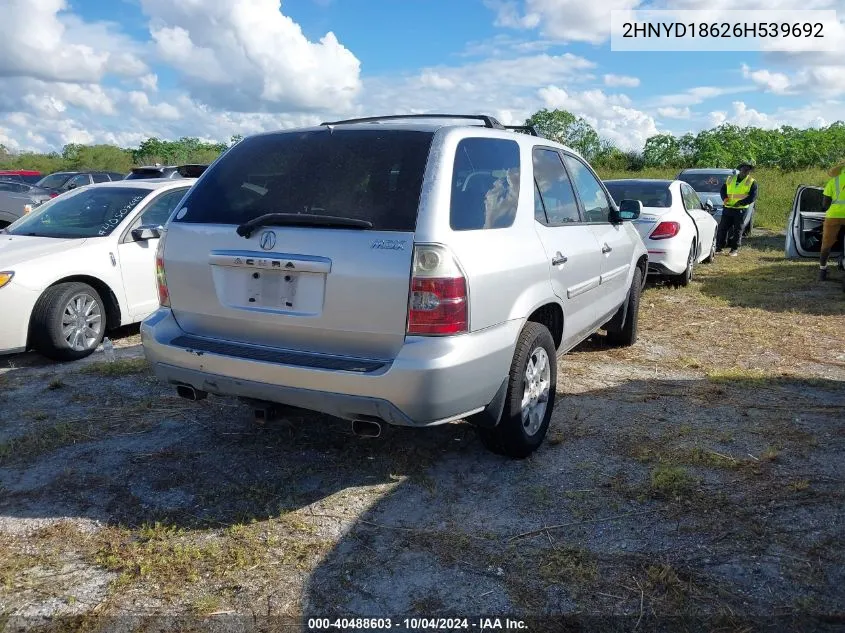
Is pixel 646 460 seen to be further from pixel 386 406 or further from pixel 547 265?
pixel 386 406

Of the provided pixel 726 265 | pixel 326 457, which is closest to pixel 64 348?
pixel 326 457

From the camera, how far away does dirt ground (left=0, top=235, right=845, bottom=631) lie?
2.68 meters

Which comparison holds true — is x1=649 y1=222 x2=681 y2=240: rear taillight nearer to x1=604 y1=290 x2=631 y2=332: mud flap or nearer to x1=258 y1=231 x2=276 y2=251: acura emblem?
x1=604 y1=290 x2=631 y2=332: mud flap

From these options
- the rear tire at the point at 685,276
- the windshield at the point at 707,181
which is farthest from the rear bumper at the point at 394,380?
the windshield at the point at 707,181

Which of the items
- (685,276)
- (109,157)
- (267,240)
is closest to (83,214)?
(267,240)

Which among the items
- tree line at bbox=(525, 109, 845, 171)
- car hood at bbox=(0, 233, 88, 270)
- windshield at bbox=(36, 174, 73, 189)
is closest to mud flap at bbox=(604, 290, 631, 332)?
car hood at bbox=(0, 233, 88, 270)

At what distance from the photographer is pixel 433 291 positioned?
303 centimetres

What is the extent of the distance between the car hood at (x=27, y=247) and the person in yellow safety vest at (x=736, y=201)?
11.6m

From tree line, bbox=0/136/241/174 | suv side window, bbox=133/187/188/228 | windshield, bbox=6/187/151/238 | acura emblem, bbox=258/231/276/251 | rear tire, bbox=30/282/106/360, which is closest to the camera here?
acura emblem, bbox=258/231/276/251

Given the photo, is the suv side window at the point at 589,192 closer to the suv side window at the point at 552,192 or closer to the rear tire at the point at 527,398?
the suv side window at the point at 552,192

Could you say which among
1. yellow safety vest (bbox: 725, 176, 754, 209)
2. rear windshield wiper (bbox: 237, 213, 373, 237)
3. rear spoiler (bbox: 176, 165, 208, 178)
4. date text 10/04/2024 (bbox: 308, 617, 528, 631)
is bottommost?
date text 10/04/2024 (bbox: 308, 617, 528, 631)

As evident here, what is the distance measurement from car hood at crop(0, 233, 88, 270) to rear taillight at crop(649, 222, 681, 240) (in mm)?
6620

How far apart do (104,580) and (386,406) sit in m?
1.32

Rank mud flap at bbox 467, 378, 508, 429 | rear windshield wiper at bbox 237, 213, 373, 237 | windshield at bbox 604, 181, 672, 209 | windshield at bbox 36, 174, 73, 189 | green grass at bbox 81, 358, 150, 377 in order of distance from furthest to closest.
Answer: windshield at bbox 36, 174, 73, 189
windshield at bbox 604, 181, 672, 209
green grass at bbox 81, 358, 150, 377
mud flap at bbox 467, 378, 508, 429
rear windshield wiper at bbox 237, 213, 373, 237
